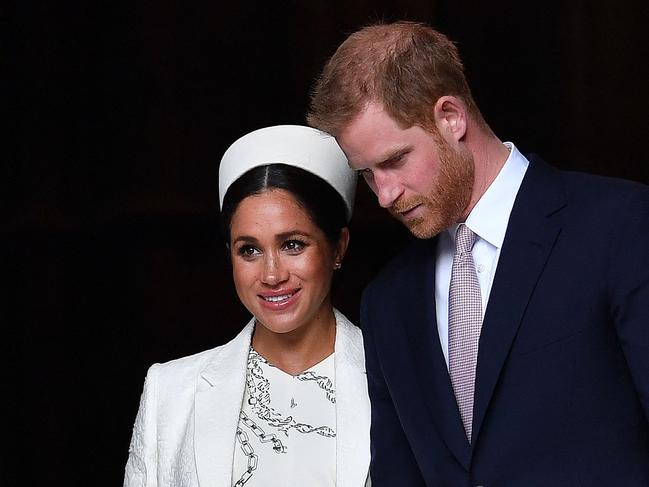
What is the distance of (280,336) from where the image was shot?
2770mm

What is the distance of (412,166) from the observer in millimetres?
2246

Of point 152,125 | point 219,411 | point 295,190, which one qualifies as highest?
point 152,125

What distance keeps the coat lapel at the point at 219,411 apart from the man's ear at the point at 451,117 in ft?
2.47

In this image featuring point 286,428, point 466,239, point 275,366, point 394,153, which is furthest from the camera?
point 275,366

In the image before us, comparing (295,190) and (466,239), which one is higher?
(295,190)

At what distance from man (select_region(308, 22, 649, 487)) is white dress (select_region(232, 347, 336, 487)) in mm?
318

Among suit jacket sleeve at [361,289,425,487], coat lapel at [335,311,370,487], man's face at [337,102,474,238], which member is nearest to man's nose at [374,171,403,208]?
man's face at [337,102,474,238]

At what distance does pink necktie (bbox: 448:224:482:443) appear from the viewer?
91.0 inches

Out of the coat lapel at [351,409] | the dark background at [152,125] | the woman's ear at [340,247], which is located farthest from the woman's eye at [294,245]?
the dark background at [152,125]

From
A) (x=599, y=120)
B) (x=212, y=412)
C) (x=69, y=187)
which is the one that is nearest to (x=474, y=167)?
(x=212, y=412)

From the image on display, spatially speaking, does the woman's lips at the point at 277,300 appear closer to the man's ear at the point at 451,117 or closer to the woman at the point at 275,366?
the woman at the point at 275,366

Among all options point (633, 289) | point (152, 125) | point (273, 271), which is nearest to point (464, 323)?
point (633, 289)

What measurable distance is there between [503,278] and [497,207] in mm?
133

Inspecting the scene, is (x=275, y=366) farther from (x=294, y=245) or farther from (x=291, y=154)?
(x=291, y=154)
